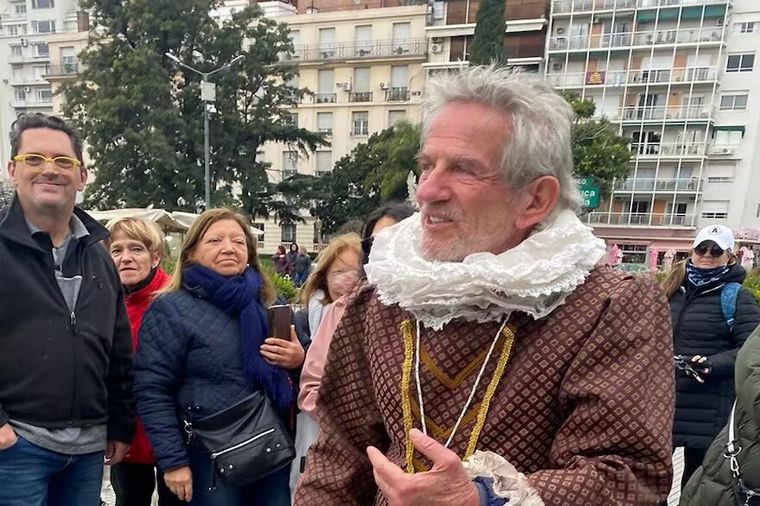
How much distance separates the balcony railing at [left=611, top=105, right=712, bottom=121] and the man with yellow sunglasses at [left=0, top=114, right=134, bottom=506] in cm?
3284

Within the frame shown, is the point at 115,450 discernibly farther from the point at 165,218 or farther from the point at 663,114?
the point at 663,114

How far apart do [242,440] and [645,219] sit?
3293 cm

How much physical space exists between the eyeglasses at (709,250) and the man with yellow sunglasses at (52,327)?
3.16 m

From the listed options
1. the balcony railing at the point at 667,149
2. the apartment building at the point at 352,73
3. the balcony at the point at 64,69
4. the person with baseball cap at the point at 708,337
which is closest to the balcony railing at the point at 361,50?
the apartment building at the point at 352,73

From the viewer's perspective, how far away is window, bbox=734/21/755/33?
28516 millimetres

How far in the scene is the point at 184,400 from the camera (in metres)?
2.26

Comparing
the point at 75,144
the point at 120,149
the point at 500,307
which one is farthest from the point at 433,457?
the point at 120,149

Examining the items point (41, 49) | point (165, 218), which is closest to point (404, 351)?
point (165, 218)

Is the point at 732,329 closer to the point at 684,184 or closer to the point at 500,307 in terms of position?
the point at 500,307

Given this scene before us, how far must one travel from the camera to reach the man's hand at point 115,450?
229cm

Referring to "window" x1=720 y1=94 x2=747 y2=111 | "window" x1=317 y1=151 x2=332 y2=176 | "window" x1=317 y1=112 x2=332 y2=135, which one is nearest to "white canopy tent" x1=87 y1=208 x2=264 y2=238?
"window" x1=317 y1=151 x2=332 y2=176

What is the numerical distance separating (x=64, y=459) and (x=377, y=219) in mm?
1654

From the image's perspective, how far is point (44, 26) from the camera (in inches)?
1678

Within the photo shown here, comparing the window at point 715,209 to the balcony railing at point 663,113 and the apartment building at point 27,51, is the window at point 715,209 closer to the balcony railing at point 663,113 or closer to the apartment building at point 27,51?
the balcony railing at point 663,113
